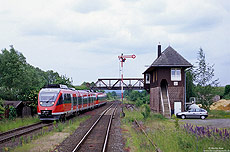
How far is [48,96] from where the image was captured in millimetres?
20469

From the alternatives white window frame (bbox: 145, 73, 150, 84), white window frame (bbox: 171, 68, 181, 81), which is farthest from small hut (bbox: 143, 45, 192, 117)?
white window frame (bbox: 145, 73, 150, 84)

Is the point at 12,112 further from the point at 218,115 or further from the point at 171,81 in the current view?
the point at 218,115

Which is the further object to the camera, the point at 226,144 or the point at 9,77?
the point at 9,77

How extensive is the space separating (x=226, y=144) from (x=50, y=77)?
107 m

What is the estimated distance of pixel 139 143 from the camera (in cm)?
1203

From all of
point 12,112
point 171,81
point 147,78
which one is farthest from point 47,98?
point 147,78

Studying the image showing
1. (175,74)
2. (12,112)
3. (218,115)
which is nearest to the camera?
(12,112)

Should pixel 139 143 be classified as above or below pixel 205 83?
below

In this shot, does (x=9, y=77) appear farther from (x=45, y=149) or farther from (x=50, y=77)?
(x=50, y=77)

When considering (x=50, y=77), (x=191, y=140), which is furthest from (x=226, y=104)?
(x=50, y=77)

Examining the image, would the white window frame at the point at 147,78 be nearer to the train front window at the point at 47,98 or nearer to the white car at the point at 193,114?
the white car at the point at 193,114

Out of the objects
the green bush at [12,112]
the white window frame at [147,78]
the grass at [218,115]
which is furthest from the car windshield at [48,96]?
the white window frame at [147,78]

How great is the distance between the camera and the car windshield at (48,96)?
20.3 meters

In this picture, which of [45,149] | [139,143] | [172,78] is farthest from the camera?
[172,78]
